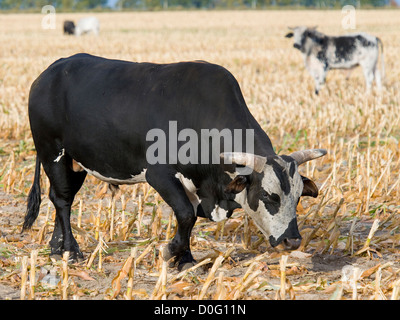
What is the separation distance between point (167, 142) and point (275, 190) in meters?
0.88

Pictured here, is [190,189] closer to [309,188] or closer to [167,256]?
[167,256]

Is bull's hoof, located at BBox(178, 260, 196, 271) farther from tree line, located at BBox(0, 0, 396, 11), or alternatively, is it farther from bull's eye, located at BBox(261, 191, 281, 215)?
tree line, located at BBox(0, 0, 396, 11)

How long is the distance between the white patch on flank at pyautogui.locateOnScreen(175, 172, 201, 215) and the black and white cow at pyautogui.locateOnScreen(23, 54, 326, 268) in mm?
10

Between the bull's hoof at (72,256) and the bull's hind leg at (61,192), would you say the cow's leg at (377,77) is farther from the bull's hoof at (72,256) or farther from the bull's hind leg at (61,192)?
the bull's hoof at (72,256)

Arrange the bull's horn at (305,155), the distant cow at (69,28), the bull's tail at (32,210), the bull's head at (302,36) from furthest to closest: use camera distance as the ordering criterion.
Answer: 1. the distant cow at (69,28)
2. the bull's head at (302,36)
3. the bull's tail at (32,210)
4. the bull's horn at (305,155)

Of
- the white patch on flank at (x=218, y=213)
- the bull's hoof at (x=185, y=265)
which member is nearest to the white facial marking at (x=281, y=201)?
the white patch on flank at (x=218, y=213)

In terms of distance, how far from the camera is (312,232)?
5383 millimetres

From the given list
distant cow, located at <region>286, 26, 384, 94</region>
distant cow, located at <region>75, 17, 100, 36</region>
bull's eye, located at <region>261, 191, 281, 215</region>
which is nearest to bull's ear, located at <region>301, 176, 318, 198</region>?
bull's eye, located at <region>261, 191, 281, 215</region>

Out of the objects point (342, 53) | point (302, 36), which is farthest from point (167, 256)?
A: point (302, 36)

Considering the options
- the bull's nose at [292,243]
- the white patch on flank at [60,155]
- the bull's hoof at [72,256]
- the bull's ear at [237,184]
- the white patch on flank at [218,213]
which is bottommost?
the bull's hoof at [72,256]

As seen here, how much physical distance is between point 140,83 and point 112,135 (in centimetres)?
45

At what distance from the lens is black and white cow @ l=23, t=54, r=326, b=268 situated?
171 inches

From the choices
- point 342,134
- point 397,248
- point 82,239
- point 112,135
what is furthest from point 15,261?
point 342,134

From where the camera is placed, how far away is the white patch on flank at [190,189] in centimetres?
475
